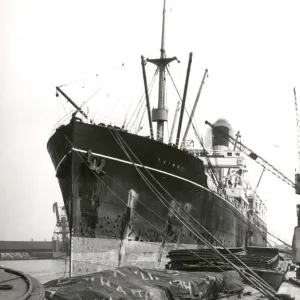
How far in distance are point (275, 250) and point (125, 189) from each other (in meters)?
9.77

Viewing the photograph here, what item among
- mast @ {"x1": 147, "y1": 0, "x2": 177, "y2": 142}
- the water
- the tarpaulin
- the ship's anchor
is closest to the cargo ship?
the ship's anchor

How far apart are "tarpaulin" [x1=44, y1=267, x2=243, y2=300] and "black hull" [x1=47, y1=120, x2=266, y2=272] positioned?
5.31 meters

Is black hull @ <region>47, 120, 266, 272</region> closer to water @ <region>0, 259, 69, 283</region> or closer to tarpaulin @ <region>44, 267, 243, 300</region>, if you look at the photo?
tarpaulin @ <region>44, 267, 243, 300</region>

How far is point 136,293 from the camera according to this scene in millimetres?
6637

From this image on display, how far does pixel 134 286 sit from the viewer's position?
Answer: 690 cm

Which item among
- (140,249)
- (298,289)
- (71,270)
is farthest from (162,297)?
(140,249)

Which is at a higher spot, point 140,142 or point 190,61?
point 190,61

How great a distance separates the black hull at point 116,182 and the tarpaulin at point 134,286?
5.31 metres

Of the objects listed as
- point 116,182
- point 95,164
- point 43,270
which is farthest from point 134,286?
point 43,270

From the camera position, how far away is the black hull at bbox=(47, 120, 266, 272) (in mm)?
13125

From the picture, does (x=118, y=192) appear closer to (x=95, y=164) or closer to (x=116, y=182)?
(x=116, y=182)

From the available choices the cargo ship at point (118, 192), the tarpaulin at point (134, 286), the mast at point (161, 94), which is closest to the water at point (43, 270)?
the cargo ship at point (118, 192)

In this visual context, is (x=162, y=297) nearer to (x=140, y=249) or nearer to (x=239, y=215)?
(x=140, y=249)

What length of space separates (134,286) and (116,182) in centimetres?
705
